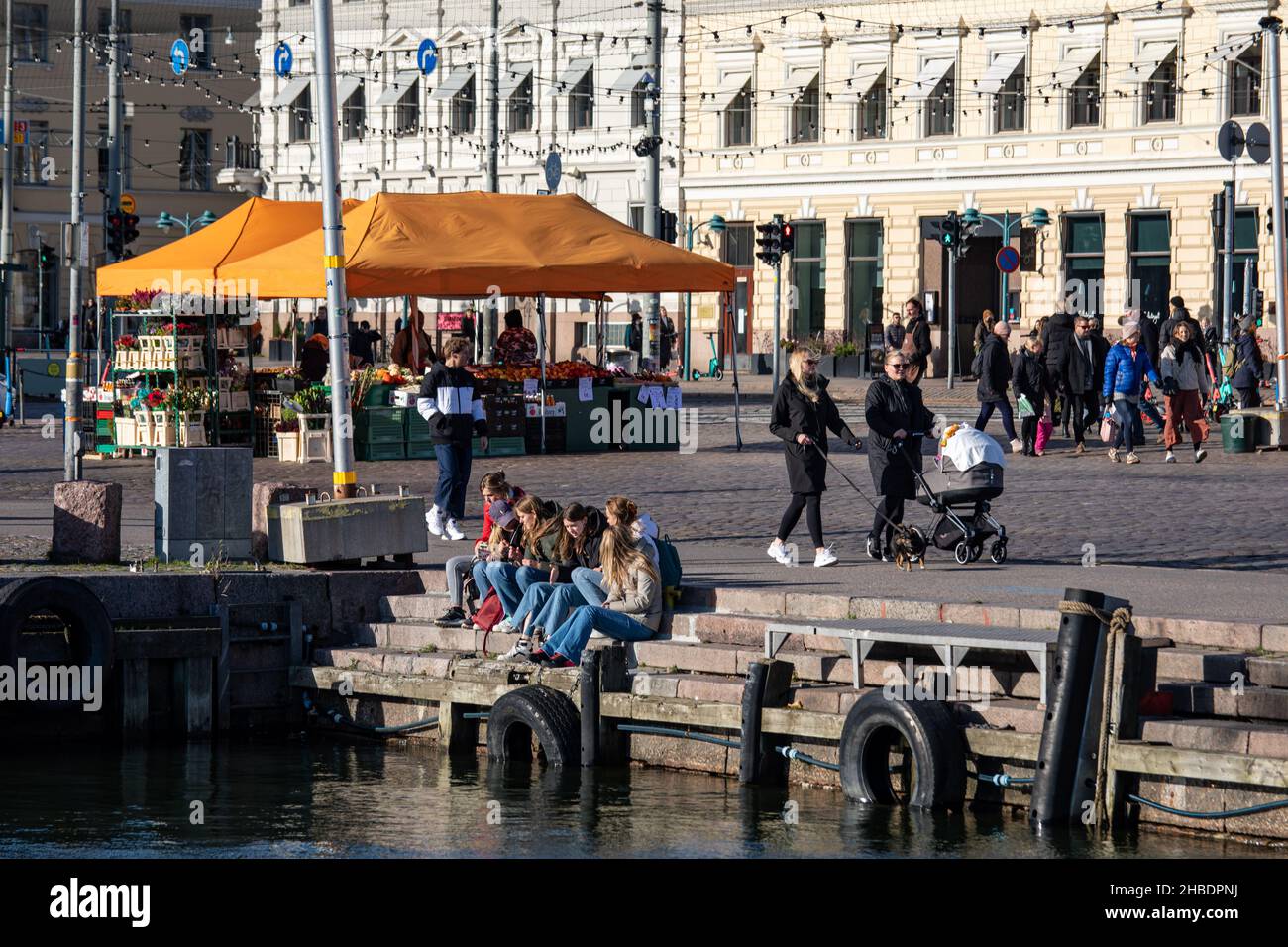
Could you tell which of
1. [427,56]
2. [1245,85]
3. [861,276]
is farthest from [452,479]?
[427,56]

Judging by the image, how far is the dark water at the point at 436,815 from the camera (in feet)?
42.3

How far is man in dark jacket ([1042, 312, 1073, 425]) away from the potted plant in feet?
32.2

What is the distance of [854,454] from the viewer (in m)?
29.8

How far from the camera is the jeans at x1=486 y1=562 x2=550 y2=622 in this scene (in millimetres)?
16391

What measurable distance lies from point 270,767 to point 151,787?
1.09 meters

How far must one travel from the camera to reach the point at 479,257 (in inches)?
1167

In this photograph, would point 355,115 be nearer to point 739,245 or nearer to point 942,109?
point 739,245

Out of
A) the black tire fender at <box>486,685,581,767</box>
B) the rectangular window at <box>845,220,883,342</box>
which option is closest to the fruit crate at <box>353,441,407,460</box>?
the black tire fender at <box>486,685,581,767</box>

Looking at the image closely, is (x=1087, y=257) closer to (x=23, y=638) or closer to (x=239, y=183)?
(x=239, y=183)

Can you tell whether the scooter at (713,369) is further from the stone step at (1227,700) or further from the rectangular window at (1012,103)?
the stone step at (1227,700)

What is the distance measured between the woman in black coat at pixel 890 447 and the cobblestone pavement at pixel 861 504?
1.15 ft

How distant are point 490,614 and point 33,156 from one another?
190 feet

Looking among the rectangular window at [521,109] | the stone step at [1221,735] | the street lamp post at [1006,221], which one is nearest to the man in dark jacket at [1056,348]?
the street lamp post at [1006,221]

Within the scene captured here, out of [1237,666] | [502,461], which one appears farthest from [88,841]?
[502,461]
